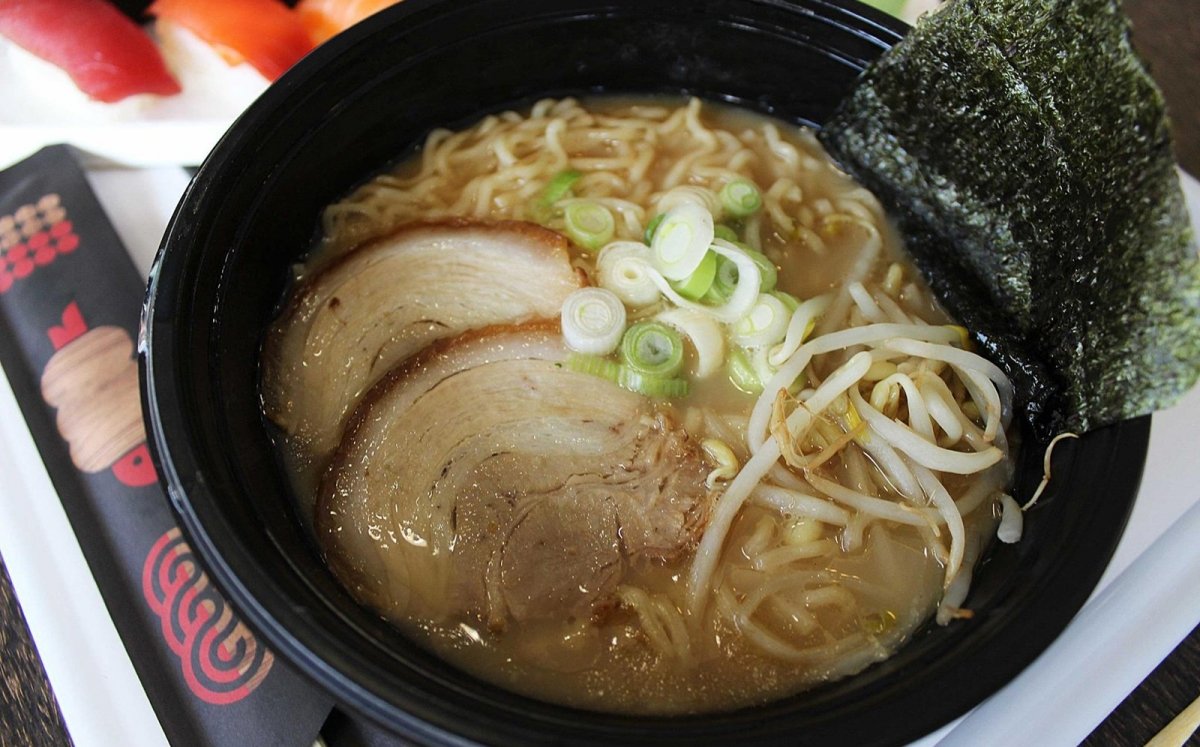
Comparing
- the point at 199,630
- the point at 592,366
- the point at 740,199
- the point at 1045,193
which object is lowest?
the point at 199,630

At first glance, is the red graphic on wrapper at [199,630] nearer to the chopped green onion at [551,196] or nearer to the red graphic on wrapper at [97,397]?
the red graphic on wrapper at [97,397]

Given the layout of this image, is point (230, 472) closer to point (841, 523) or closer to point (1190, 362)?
point (841, 523)

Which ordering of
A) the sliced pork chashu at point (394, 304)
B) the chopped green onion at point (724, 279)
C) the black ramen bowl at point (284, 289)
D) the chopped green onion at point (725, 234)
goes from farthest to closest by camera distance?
the chopped green onion at point (725, 234) < the chopped green onion at point (724, 279) < the sliced pork chashu at point (394, 304) < the black ramen bowl at point (284, 289)

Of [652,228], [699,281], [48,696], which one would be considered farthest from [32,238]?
[699,281]

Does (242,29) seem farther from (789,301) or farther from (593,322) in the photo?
(789,301)

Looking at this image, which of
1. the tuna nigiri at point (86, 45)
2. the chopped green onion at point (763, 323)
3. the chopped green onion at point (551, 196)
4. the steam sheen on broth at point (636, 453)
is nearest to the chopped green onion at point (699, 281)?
the steam sheen on broth at point (636, 453)

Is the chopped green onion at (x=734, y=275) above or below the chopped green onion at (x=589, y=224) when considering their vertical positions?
above

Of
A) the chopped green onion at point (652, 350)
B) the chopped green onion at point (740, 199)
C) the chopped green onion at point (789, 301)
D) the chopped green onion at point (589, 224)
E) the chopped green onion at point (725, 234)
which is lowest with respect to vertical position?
the chopped green onion at point (652, 350)
